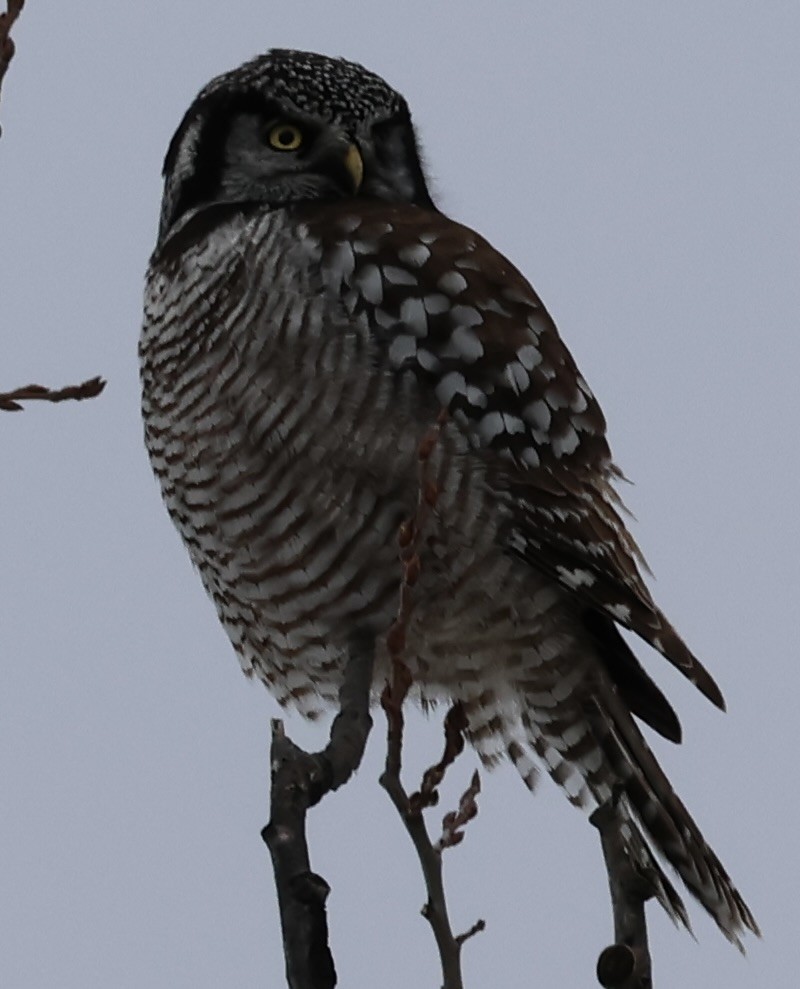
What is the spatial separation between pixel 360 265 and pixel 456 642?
2.80 feet

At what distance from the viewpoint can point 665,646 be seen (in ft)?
13.1

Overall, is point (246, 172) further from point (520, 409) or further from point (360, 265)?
point (520, 409)

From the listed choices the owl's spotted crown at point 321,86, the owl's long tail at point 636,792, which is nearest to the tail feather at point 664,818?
the owl's long tail at point 636,792

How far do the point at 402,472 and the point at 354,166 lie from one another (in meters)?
0.87

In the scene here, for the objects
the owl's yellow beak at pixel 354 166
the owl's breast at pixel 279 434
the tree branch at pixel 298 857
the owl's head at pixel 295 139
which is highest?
the owl's head at pixel 295 139

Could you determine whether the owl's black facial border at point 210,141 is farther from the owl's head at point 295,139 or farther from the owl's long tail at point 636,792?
the owl's long tail at point 636,792

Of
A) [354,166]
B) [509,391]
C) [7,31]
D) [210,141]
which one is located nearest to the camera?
[7,31]

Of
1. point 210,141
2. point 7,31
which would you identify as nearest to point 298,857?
point 7,31

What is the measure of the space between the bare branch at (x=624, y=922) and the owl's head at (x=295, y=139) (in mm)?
2053

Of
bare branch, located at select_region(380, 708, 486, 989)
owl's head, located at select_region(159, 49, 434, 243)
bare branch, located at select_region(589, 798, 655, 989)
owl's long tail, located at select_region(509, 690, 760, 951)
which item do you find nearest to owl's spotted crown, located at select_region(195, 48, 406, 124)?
owl's head, located at select_region(159, 49, 434, 243)

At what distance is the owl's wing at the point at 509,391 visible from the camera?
4008mm

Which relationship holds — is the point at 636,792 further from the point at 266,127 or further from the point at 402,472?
the point at 266,127

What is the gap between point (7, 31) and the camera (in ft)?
6.84

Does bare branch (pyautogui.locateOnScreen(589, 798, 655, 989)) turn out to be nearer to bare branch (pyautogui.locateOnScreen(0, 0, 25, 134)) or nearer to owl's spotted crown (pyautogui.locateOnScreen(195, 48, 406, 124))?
bare branch (pyautogui.locateOnScreen(0, 0, 25, 134))
